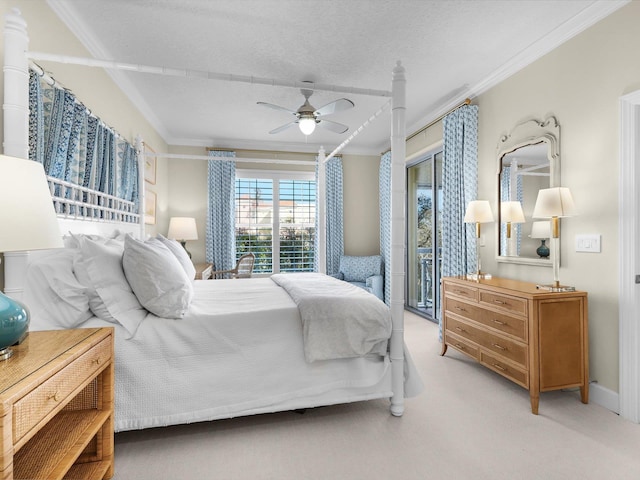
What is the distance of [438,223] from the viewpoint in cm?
468

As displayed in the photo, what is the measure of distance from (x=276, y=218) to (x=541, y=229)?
393cm

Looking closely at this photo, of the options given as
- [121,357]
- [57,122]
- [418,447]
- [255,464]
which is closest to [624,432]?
[418,447]

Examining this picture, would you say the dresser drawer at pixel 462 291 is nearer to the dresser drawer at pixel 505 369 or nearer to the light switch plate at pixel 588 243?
the dresser drawer at pixel 505 369

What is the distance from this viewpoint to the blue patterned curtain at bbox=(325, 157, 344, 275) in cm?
584

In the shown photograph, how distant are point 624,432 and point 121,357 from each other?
9.45 ft

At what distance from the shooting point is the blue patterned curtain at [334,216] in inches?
230

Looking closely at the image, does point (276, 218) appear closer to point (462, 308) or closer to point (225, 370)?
point (462, 308)

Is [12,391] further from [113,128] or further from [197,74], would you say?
[113,128]

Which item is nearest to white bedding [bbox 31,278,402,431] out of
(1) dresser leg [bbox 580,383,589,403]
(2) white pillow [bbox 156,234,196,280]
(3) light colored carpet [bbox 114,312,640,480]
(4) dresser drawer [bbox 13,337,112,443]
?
(3) light colored carpet [bbox 114,312,640,480]

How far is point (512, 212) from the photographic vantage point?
313cm

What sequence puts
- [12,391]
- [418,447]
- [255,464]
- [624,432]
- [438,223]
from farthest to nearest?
1. [438,223]
2. [624,432]
3. [418,447]
4. [255,464]
5. [12,391]

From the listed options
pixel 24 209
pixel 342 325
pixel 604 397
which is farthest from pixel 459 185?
pixel 24 209

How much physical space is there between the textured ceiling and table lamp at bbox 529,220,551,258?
1367 mm

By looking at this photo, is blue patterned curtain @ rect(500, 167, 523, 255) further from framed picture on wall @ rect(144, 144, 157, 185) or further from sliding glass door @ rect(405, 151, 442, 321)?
framed picture on wall @ rect(144, 144, 157, 185)
